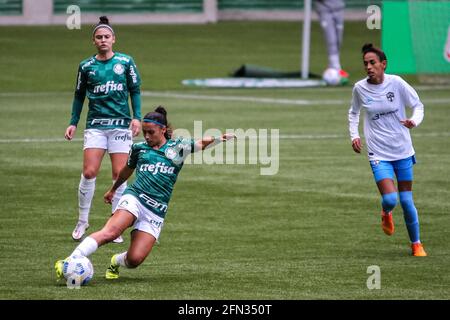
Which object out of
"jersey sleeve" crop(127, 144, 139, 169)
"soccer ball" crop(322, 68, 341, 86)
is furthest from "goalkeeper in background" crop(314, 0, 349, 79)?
"jersey sleeve" crop(127, 144, 139, 169)

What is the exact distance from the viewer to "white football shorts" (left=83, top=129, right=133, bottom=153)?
14.7m

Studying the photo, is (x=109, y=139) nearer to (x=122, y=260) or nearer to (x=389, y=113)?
(x=122, y=260)

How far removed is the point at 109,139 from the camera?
14703 mm

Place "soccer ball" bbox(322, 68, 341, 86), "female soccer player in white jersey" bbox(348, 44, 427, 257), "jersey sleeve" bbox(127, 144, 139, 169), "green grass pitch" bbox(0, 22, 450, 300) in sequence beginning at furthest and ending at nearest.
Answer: "soccer ball" bbox(322, 68, 341, 86) < "female soccer player in white jersey" bbox(348, 44, 427, 257) < "jersey sleeve" bbox(127, 144, 139, 169) < "green grass pitch" bbox(0, 22, 450, 300)

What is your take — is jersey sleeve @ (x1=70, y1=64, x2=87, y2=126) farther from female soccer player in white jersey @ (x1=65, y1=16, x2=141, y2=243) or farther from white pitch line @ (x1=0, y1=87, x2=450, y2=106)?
white pitch line @ (x1=0, y1=87, x2=450, y2=106)

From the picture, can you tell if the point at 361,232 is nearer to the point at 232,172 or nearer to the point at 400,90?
the point at 400,90

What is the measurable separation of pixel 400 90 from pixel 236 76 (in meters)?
22.2

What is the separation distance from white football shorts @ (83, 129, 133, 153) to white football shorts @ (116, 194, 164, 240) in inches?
109

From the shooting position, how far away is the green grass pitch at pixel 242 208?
11.9m

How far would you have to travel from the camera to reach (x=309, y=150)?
2286cm
